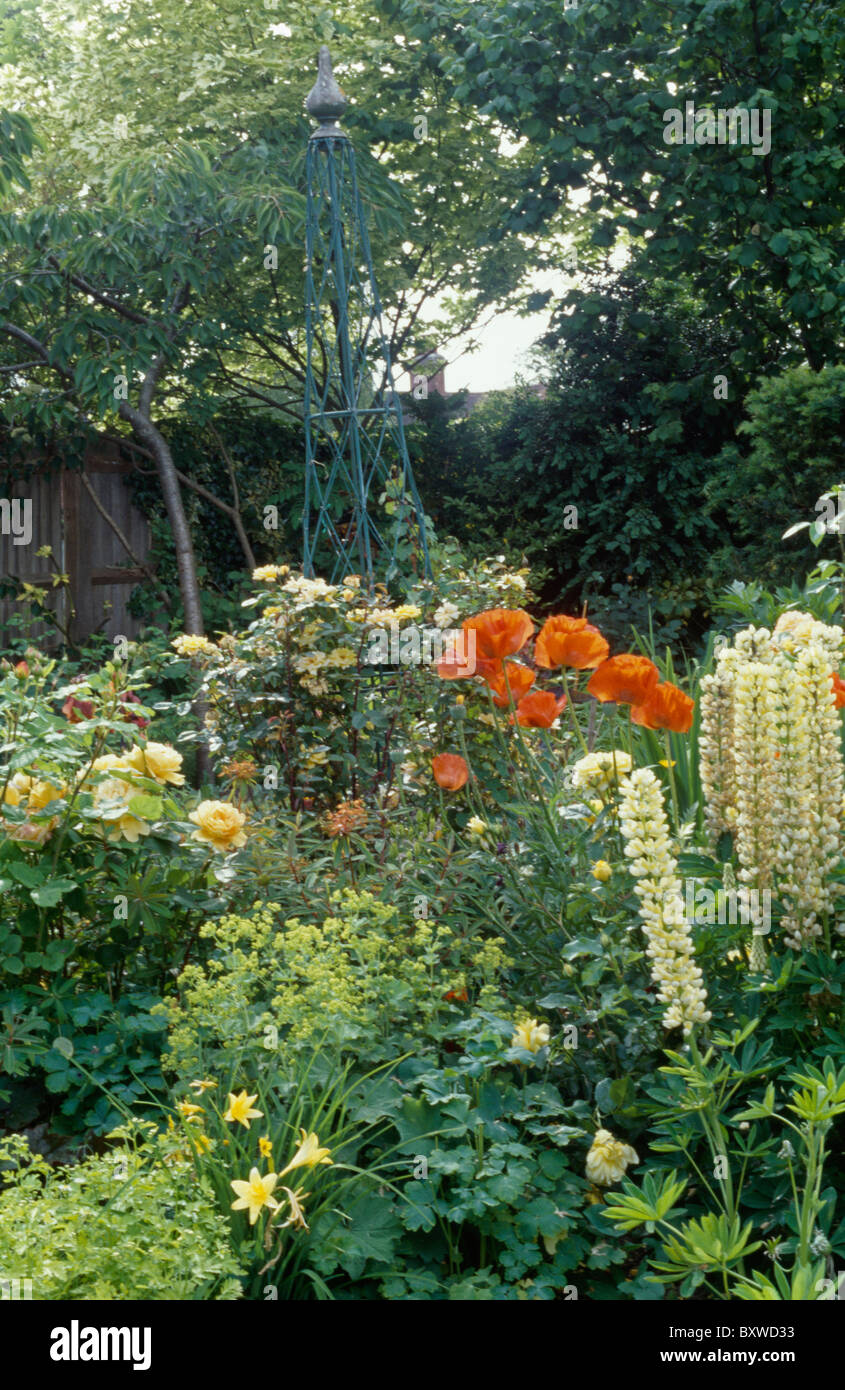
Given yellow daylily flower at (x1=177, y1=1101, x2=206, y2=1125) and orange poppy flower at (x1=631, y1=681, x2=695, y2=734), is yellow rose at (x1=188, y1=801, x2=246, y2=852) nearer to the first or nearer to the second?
yellow daylily flower at (x1=177, y1=1101, x2=206, y2=1125)

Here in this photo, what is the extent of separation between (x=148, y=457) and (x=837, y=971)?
7.71 meters

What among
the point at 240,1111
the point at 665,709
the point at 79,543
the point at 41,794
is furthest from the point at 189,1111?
the point at 79,543

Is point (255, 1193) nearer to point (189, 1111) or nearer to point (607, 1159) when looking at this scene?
point (189, 1111)

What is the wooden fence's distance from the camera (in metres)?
8.51

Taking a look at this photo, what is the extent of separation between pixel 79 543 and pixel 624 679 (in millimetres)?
7193

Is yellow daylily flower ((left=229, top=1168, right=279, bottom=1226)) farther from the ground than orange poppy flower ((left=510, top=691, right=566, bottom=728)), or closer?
closer

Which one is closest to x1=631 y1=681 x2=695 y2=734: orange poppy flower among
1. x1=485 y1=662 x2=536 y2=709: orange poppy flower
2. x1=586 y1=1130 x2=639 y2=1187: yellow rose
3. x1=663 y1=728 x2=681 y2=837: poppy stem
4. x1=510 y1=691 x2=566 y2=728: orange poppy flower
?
x1=663 y1=728 x2=681 y2=837: poppy stem

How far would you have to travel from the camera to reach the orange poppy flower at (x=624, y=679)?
6.83ft

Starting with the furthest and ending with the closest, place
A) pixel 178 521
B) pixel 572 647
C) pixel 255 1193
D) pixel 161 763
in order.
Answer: pixel 178 521 < pixel 161 763 < pixel 572 647 < pixel 255 1193

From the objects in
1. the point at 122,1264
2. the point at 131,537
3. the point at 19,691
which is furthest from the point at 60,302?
the point at 122,1264

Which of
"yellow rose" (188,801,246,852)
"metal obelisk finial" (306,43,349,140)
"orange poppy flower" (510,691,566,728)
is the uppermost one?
"metal obelisk finial" (306,43,349,140)

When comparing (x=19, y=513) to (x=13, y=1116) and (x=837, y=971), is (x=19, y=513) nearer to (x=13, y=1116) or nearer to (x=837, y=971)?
(x=13, y=1116)

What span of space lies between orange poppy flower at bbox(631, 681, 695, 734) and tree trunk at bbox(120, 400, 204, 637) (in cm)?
628

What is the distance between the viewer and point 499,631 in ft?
7.69
